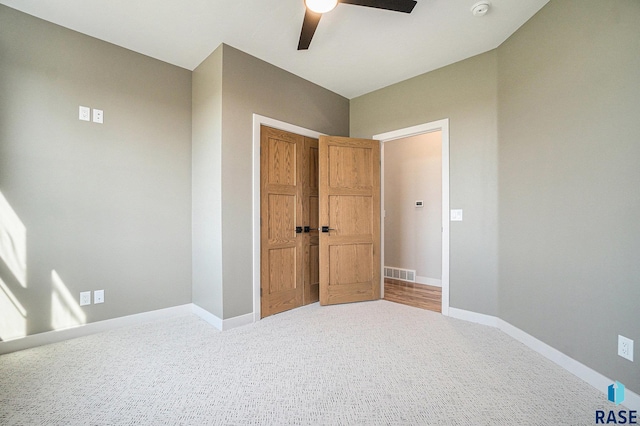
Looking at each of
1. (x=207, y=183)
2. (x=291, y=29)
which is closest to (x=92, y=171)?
(x=207, y=183)

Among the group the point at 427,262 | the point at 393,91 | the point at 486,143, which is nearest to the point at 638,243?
the point at 486,143

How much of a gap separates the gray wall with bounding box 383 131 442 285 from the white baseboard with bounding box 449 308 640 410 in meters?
1.52

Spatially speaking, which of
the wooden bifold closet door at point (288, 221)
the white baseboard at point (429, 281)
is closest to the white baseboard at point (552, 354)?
the white baseboard at point (429, 281)

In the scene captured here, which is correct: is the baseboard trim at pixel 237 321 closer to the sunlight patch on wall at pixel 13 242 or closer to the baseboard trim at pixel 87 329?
the baseboard trim at pixel 87 329

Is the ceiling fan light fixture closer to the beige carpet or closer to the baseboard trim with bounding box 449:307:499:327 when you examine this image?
the beige carpet

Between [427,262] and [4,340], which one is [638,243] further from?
[4,340]

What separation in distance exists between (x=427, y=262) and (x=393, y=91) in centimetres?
269

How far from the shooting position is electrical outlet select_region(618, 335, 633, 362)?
162cm

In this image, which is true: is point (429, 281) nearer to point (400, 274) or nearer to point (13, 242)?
point (400, 274)

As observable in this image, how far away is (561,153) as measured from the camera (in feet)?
6.89

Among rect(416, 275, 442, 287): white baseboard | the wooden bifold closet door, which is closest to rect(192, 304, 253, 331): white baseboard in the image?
the wooden bifold closet door

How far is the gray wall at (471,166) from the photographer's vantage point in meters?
2.88

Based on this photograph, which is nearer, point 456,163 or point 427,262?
point 456,163

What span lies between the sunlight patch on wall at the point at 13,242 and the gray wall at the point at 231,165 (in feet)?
4.46
